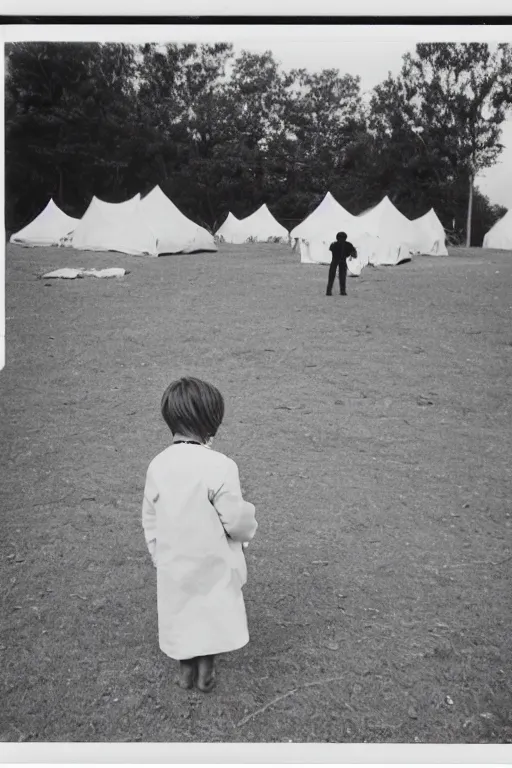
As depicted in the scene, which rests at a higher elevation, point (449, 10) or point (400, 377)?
point (449, 10)

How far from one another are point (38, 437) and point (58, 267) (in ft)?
2.92

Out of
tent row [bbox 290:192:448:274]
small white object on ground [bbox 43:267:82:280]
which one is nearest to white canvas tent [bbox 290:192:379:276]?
tent row [bbox 290:192:448:274]

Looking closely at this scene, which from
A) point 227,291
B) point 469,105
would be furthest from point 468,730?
point 469,105

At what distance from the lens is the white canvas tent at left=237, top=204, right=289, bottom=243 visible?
3279 mm

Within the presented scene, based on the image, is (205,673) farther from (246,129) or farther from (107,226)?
(107,226)

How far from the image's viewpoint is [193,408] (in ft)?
6.77

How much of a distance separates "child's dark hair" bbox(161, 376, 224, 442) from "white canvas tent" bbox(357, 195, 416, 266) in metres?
1.56

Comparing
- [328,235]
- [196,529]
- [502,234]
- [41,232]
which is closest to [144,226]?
[41,232]

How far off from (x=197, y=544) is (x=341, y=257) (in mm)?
1953

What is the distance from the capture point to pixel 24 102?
298 centimetres

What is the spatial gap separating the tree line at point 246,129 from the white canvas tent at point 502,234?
5 cm

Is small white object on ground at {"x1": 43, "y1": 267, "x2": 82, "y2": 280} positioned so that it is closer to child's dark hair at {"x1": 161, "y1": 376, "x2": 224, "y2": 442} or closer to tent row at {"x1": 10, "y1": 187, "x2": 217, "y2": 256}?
tent row at {"x1": 10, "y1": 187, "x2": 217, "y2": 256}

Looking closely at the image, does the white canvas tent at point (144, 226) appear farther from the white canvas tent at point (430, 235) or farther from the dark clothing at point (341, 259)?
the white canvas tent at point (430, 235)

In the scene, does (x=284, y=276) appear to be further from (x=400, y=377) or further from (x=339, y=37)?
(x=339, y=37)
